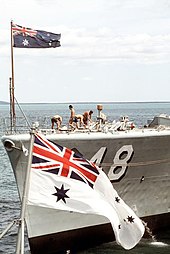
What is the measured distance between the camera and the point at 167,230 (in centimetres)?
1975

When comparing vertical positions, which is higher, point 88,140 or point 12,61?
point 12,61

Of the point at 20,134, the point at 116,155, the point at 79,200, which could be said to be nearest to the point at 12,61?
the point at 20,134

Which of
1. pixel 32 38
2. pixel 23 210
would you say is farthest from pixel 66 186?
pixel 32 38

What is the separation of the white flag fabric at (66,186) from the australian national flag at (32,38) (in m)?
5.97

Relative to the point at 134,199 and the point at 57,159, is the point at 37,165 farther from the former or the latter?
the point at 134,199

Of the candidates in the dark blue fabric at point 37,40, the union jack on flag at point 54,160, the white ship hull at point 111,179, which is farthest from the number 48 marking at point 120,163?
the union jack on flag at point 54,160

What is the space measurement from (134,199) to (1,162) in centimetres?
2629

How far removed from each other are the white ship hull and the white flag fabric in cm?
579

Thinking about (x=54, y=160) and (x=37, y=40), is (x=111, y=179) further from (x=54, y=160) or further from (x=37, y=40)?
(x=54, y=160)

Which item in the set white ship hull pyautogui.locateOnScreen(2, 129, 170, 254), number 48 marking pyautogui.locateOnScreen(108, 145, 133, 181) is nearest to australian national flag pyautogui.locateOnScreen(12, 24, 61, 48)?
white ship hull pyautogui.locateOnScreen(2, 129, 170, 254)

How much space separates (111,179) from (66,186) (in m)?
7.89

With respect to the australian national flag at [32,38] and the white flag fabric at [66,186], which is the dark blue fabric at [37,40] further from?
the white flag fabric at [66,186]

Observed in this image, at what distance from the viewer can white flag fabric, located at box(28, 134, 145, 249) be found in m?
9.61

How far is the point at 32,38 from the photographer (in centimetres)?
1516
